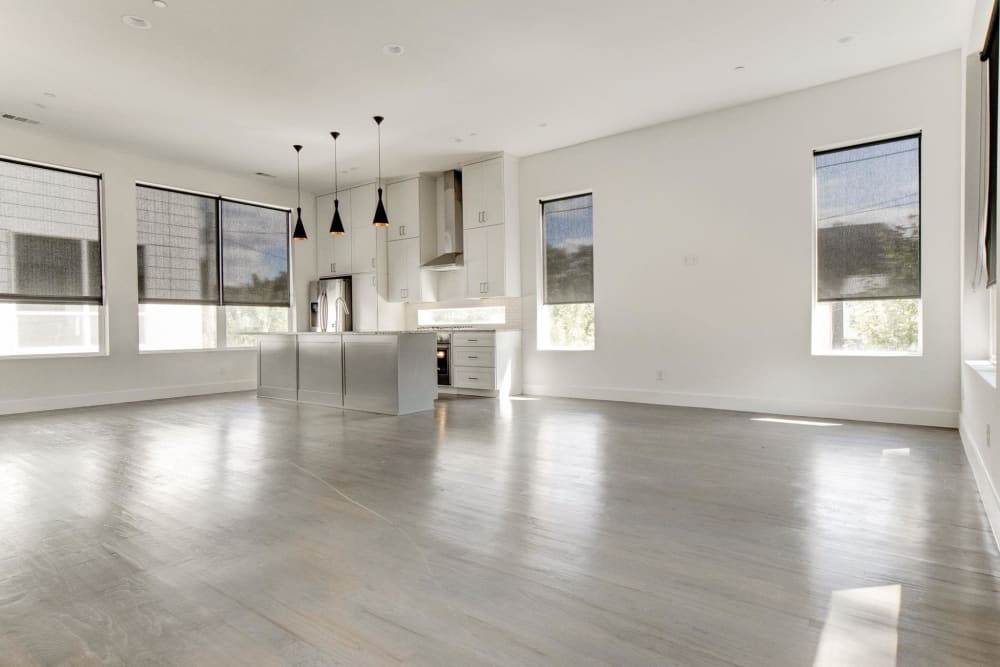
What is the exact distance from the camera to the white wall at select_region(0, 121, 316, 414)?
6.51 metres

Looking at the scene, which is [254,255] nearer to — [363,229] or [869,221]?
[363,229]

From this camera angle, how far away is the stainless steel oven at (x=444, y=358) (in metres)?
8.00

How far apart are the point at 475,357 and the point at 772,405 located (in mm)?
A: 3706

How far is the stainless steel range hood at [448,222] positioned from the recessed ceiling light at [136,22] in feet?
15.4

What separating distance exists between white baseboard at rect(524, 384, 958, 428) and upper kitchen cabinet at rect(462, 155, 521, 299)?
161 centimetres

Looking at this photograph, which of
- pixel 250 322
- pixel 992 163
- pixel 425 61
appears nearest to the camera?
pixel 992 163

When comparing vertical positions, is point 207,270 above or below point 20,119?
below

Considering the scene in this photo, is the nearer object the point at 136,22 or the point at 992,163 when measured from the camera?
the point at 992,163

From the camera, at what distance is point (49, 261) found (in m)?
6.67

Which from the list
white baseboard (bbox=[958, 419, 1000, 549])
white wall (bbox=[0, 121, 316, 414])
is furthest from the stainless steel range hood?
white baseboard (bbox=[958, 419, 1000, 549])

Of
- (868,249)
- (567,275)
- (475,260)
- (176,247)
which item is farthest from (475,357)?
(868,249)

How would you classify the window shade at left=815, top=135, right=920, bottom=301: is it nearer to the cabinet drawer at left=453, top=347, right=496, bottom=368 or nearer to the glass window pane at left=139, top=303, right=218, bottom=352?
the cabinet drawer at left=453, top=347, right=496, bottom=368

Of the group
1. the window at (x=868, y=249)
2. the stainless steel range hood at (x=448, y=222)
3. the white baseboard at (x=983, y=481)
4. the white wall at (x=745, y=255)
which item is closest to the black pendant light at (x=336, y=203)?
the stainless steel range hood at (x=448, y=222)

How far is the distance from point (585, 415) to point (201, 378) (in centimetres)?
573
